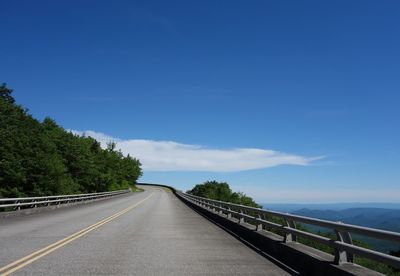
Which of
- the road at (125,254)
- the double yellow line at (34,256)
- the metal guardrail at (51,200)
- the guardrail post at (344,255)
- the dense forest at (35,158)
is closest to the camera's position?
the guardrail post at (344,255)

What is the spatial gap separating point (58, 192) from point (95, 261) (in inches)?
2388

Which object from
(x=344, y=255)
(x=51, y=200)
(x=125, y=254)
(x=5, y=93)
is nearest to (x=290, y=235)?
(x=344, y=255)

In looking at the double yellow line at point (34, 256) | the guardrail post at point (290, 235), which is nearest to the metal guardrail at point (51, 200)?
the double yellow line at point (34, 256)

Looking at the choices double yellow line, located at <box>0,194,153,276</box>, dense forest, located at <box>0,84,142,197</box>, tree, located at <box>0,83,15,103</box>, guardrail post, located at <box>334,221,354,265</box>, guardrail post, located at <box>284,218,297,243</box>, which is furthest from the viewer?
tree, located at <box>0,83,15,103</box>

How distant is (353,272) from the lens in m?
8.06

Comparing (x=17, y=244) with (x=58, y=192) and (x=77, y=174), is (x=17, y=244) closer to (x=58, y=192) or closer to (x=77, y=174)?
(x=58, y=192)

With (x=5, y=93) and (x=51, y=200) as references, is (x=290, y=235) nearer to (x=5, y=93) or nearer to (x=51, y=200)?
(x=51, y=200)

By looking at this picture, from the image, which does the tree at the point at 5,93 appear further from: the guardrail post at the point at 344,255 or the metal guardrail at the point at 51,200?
the guardrail post at the point at 344,255

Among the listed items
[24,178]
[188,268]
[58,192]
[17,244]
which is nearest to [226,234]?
[17,244]

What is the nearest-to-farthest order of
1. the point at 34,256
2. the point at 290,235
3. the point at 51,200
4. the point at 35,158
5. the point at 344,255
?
the point at 344,255
the point at 34,256
the point at 290,235
the point at 51,200
the point at 35,158

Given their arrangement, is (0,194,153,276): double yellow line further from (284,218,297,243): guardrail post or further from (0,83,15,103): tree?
(0,83,15,103): tree

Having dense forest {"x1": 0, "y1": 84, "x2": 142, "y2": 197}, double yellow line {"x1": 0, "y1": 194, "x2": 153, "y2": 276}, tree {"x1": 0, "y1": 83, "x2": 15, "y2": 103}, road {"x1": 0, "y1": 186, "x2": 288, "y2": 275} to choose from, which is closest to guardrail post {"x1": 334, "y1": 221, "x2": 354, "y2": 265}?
road {"x1": 0, "y1": 186, "x2": 288, "y2": 275}

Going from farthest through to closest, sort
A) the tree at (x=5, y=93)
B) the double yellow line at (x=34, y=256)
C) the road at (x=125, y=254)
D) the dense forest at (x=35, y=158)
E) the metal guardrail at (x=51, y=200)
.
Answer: the tree at (x=5, y=93) < the dense forest at (x=35, y=158) < the metal guardrail at (x=51, y=200) < the road at (x=125, y=254) < the double yellow line at (x=34, y=256)

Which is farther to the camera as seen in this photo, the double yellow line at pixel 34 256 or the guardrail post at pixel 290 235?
the guardrail post at pixel 290 235
